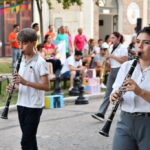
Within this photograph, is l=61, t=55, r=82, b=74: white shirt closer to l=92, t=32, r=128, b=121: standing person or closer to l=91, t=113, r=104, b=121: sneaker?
l=91, t=113, r=104, b=121: sneaker

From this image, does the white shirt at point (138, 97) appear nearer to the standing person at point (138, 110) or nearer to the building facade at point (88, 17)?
the standing person at point (138, 110)

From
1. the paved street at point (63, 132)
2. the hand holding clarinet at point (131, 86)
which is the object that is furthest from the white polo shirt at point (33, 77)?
the paved street at point (63, 132)

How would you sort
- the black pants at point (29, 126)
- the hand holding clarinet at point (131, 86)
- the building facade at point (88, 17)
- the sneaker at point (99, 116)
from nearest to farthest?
1. the hand holding clarinet at point (131, 86)
2. the black pants at point (29, 126)
3. the sneaker at point (99, 116)
4. the building facade at point (88, 17)

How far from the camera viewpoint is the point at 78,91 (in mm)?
14148

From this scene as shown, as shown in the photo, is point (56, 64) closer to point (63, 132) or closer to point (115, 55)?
point (115, 55)

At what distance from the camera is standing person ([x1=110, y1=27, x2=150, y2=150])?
14.1 ft

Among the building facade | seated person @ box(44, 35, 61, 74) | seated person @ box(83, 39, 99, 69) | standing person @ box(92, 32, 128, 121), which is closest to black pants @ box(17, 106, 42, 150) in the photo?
standing person @ box(92, 32, 128, 121)

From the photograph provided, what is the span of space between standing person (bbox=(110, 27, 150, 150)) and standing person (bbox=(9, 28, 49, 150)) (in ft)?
4.80

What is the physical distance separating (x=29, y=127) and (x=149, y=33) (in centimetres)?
190

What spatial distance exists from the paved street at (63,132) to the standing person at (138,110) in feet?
11.5

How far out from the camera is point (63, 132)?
9.17 metres

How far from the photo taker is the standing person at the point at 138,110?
4.31 metres

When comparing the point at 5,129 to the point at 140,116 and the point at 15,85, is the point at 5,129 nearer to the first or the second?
the point at 15,85

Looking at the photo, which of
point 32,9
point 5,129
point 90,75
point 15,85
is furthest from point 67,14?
point 15,85
